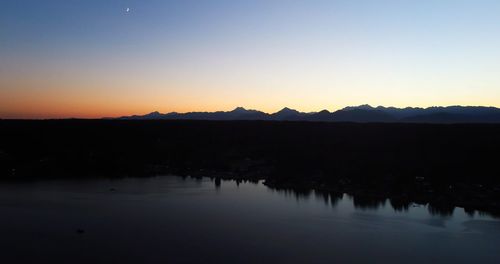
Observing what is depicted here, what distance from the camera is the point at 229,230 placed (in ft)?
62.7

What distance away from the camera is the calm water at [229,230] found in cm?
1592

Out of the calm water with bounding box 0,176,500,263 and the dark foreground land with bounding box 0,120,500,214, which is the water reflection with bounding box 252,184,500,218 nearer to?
the calm water with bounding box 0,176,500,263

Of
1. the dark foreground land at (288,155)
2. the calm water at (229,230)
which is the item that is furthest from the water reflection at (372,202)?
the dark foreground land at (288,155)

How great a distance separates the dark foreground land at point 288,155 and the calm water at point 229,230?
3952mm

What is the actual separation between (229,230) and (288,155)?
22608 mm

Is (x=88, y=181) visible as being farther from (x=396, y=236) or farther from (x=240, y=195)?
(x=396, y=236)

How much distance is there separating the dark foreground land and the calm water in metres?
3.95

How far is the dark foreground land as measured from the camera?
29.0 meters

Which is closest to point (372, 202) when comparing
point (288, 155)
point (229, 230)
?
point (229, 230)

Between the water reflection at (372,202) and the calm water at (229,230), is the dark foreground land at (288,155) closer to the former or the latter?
the water reflection at (372,202)

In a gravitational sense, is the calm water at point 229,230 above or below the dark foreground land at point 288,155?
below

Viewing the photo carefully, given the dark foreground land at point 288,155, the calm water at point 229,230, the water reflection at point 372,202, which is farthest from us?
the dark foreground land at point 288,155

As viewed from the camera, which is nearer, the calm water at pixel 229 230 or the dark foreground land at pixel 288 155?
the calm water at pixel 229 230

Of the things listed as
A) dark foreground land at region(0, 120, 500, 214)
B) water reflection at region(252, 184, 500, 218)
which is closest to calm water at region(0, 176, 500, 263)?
water reflection at region(252, 184, 500, 218)
